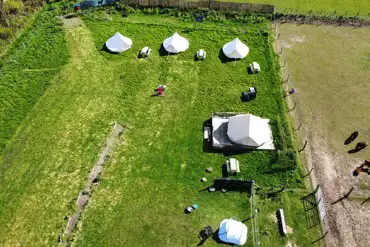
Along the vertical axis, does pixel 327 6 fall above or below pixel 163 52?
above

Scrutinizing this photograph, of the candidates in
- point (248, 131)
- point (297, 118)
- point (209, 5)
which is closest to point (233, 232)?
point (248, 131)

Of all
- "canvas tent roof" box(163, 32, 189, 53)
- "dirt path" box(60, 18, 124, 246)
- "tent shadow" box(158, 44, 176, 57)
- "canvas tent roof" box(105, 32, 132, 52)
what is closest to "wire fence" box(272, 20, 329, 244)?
"canvas tent roof" box(163, 32, 189, 53)

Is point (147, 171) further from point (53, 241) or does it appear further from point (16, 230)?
point (16, 230)

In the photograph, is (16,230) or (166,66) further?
(166,66)

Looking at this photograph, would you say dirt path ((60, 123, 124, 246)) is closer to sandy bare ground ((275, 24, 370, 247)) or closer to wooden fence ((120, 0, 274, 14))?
sandy bare ground ((275, 24, 370, 247))

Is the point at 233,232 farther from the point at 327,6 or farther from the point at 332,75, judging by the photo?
the point at 327,6

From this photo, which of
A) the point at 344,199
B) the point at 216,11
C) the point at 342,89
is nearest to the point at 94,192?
the point at 344,199
